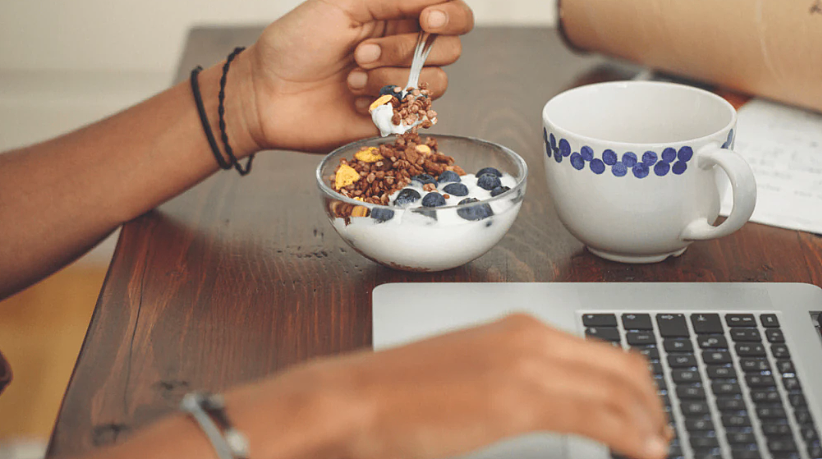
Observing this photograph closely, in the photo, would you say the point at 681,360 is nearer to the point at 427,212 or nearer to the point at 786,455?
the point at 786,455

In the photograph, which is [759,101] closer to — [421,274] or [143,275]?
[421,274]

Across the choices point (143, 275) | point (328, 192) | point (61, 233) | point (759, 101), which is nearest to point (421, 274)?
point (328, 192)

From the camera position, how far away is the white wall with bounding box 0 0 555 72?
6.77ft

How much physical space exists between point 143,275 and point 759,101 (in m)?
0.76

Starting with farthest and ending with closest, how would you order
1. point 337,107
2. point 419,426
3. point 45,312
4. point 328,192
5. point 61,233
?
point 45,312 < point 337,107 < point 61,233 < point 328,192 < point 419,426

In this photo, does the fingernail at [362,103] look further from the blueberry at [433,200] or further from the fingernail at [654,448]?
the fingernail at [654,448]

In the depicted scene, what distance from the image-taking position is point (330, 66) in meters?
0.85

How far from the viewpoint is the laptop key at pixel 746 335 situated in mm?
515

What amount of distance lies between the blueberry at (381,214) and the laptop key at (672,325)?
21 cm

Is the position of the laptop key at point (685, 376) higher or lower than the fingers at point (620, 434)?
lower

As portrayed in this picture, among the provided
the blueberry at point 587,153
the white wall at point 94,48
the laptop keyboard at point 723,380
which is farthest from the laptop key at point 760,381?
the white wall at point 94,48

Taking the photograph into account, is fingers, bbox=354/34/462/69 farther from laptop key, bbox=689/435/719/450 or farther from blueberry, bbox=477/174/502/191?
laptop key, bbox=689/435/719/450

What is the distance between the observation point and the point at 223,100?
831mm

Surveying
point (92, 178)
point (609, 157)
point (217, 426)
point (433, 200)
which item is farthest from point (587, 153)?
point (92, 178)
